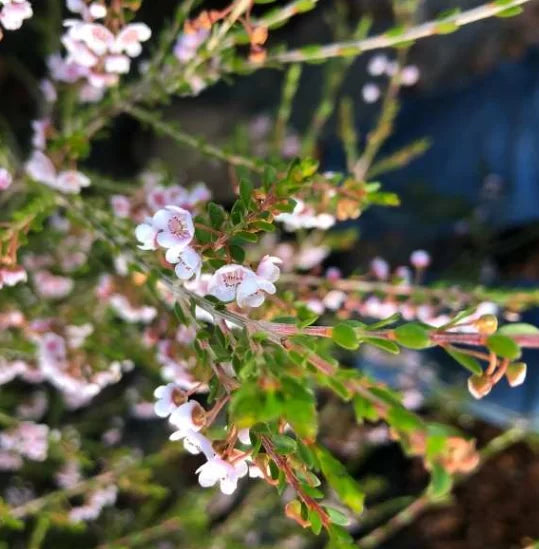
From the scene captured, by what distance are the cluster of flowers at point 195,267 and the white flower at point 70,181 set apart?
10.8 inches

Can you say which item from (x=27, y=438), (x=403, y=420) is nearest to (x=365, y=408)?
(x=403, y=420)

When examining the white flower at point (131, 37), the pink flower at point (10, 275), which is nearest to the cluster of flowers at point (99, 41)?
the white flower at point (131, 37)

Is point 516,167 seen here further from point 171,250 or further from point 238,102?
point 171,250

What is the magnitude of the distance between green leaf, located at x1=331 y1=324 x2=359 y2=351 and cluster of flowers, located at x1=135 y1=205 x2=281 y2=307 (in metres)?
0.08

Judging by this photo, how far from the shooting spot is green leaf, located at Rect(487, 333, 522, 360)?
17.0 inches

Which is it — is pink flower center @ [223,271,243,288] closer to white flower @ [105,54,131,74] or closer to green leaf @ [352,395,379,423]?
green leaf @ [352,395,379,423]

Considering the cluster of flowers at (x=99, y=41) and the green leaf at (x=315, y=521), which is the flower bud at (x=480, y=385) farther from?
the cluster of flowers at (x=99, y=41)

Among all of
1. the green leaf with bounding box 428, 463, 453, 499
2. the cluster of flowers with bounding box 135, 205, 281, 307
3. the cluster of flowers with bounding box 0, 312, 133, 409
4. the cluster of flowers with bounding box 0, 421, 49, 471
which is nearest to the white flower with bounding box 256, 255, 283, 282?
the cluster of flowers with bounding box 135, 205, 281, 307

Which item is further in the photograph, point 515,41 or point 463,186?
point 515,41

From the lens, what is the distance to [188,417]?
0.54m

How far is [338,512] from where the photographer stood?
53cm

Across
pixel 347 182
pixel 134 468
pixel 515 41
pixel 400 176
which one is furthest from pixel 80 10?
pixel 515 41

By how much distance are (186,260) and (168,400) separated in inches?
4.7

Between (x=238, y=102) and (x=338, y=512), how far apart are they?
179 cm
